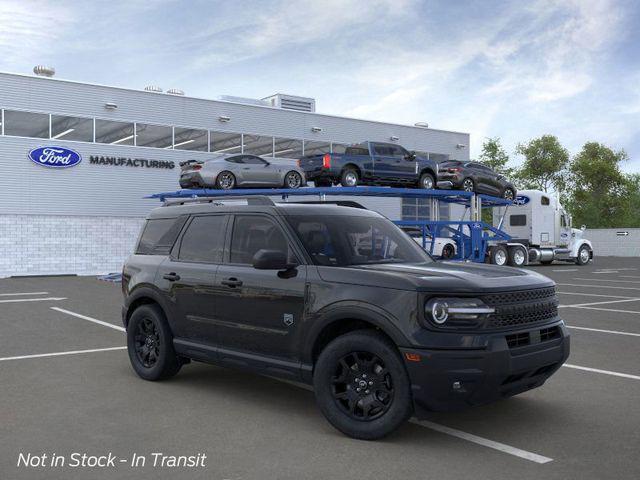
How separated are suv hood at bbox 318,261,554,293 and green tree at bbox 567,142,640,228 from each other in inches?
2667

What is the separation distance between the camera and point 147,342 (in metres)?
7.03

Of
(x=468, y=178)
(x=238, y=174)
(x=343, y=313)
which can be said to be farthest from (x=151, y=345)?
(x=468, y=178)

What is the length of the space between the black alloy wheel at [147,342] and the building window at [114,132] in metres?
22.9

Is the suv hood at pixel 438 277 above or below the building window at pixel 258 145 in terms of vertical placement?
below

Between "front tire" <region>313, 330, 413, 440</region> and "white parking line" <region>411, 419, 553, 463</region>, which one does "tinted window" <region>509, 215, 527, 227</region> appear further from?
"front tire" <region>313, 330, 413, 440</region>

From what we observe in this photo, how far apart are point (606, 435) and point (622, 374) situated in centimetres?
241

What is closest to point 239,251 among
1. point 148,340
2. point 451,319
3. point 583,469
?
point 148,340

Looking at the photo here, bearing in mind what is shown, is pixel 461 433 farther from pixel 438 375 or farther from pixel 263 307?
pixel 263 307

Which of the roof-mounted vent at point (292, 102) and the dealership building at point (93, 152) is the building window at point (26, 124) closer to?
the dealership building at point (93, 152)

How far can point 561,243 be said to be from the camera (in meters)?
32.2

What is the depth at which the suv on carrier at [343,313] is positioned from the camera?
186 inches

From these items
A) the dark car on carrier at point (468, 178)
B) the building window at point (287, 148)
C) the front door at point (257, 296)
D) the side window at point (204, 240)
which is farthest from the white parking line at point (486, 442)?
the building window at point (287, 148)

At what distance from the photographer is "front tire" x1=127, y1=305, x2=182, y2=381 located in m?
6.71

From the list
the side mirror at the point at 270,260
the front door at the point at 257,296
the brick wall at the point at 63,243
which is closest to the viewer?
the side mirror at the point at 270,260
